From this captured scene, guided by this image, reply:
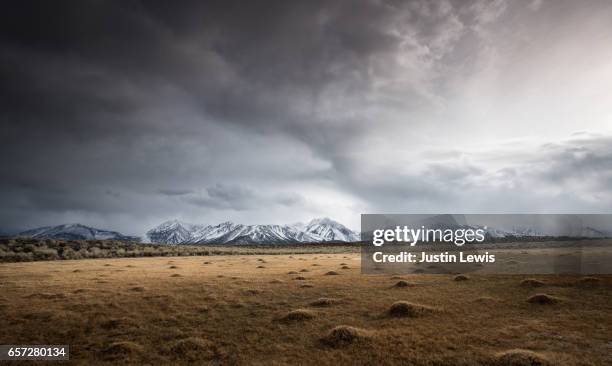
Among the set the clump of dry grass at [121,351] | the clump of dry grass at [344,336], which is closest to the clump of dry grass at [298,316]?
the clump of dry grass at [344,336]

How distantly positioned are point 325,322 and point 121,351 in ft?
32.5

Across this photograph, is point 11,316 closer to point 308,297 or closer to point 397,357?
point 308,297

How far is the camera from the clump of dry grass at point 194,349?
540 inches

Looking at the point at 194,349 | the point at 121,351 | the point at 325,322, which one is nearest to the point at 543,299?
the point at 325,322

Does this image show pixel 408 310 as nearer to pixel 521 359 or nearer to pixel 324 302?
pixel 324 302

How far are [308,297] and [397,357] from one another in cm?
1133

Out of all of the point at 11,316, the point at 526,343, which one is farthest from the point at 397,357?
the point at 11,316

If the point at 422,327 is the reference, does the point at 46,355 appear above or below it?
below

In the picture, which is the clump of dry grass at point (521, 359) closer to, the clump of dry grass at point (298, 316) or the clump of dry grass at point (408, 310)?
the clump of dry grass at point (408, 310)

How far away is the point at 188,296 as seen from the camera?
23.9 meters

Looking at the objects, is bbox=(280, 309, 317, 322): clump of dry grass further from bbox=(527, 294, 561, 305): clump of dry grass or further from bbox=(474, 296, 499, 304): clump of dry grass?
bbox=(527, 294, 561, 305): clump of dry grass

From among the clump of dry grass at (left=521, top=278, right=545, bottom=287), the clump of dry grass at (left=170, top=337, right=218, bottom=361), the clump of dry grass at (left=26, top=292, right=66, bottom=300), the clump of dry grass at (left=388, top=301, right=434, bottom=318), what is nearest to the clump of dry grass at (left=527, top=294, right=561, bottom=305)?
the clump of dry grass at (left=521, top=278, right=545, bottom=287)

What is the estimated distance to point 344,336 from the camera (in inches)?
567

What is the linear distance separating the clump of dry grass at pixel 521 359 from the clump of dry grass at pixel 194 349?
37.5 ft
